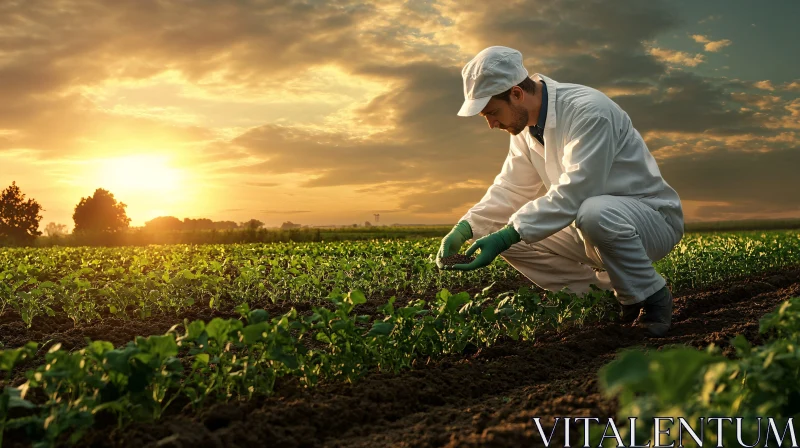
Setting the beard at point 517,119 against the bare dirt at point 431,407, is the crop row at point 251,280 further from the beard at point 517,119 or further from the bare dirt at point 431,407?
the bare dirt at point 431,407

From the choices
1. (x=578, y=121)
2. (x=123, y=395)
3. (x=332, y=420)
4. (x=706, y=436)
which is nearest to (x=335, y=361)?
(x=332, y=420)

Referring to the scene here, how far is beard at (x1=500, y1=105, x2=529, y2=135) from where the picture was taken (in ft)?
14.3

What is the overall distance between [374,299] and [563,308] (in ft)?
9.06

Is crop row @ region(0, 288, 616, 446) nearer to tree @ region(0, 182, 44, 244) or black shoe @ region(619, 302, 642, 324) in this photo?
black shoe @ region(619, 302, 642, 324)

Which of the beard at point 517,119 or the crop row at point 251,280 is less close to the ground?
the beard at point 517,119

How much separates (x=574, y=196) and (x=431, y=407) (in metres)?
1.86

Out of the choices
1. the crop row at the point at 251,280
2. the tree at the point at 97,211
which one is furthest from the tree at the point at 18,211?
the crop row at the point at 251,280

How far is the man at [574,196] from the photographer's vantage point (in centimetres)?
418

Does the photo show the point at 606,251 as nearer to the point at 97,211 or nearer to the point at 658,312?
the point at 658,312

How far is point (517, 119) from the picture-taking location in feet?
14.4

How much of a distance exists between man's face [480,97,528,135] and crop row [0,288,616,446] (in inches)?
44.6

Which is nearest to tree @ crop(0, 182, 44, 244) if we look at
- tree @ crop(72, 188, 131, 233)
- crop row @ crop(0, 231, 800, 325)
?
tree @ crop(72, 188, 131, 233)

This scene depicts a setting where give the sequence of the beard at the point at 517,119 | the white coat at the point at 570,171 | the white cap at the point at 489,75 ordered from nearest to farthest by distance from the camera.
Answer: the white cap at the point at 489,75 → the white coat at the point at 570,171 → the beard at the point at 517,119

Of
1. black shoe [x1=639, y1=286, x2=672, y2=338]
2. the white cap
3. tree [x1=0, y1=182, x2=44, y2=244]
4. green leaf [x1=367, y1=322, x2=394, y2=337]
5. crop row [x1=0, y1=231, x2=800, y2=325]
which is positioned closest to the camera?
green leaf [x1=367, y1=322, x2=394, y2=337]
